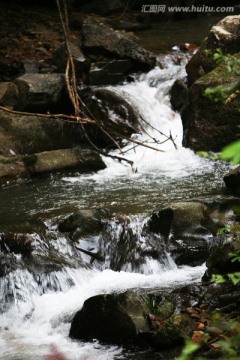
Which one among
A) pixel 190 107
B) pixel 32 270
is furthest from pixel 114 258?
pixel 190 107

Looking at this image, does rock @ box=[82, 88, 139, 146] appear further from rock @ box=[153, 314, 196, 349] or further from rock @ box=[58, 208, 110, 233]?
rock @ box=[153, 314, 196, 349]

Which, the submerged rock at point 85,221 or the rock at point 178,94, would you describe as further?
the rock at point 178,94

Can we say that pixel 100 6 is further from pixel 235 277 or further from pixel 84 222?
pixel 235 277

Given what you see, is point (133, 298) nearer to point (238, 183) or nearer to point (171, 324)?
point (171, 324)

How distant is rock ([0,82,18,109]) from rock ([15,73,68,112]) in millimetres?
90

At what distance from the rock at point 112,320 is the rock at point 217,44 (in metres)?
6.64

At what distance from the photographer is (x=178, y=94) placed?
437 inches

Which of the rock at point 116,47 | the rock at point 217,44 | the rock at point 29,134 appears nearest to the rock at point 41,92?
the rock at point 29,134

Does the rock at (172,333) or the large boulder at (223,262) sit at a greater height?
the large boulder at (223,262)

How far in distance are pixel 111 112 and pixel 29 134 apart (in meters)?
1.64

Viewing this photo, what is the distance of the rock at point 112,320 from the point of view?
14.7ft

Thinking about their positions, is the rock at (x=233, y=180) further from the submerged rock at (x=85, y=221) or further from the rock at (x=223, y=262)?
the rock at (x=223, y=262)

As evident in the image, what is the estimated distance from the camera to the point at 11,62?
483 inches

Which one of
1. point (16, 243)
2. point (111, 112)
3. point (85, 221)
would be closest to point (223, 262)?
point (85, 221)
